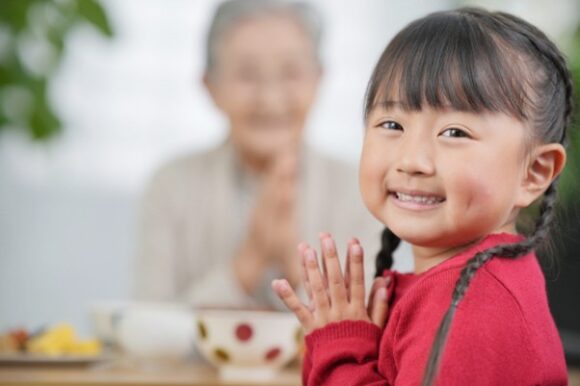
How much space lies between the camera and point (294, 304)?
3.37 feet

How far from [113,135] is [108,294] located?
694 millimetres

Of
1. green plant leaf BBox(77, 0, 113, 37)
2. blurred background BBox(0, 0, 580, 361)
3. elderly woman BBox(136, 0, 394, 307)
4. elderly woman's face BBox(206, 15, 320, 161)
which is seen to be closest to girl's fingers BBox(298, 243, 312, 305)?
green plant leaf BBox(77, 0, 113, 37)

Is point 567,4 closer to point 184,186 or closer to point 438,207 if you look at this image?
point 184,186

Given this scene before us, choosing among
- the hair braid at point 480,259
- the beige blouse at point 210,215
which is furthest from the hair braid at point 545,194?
the beige blouse at point 210,215

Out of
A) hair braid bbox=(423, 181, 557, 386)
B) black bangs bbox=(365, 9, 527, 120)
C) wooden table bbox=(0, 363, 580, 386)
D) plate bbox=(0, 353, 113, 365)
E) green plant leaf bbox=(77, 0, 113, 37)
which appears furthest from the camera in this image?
green plant leaf bbox=(77, 0, 113, 37)

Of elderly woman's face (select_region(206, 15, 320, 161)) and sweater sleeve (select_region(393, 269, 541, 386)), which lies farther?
elderly woman's face (select_region(206, 15, 320, 161))

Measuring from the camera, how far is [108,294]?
14.3 feet

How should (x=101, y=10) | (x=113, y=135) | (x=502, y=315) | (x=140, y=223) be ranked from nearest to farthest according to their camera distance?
(x=502, y=315)
(x=101, y=10)
(x=140, y=223)
(x=113, y=135)

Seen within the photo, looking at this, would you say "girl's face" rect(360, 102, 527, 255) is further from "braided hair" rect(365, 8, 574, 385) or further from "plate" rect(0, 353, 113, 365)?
"plate" rect(0, 353, 113, 365)

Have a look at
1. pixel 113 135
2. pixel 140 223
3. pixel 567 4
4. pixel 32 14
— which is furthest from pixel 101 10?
pixel 567 4

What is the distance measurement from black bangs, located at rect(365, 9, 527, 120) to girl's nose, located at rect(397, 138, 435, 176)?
3 cm

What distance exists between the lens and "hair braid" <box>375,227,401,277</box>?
44.0 inches

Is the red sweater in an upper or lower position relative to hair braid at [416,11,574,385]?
lower

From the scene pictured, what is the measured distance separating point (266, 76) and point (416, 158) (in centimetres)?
239
